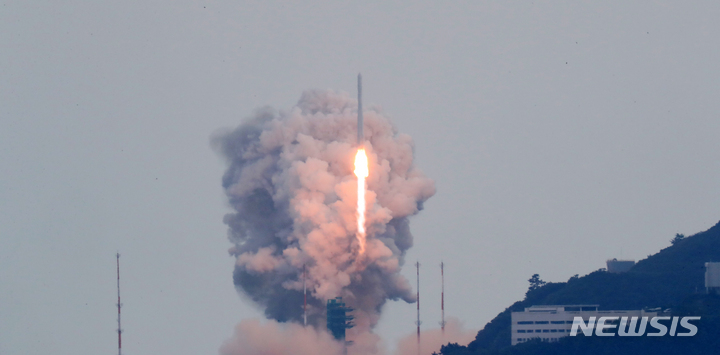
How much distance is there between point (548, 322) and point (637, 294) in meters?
24.5

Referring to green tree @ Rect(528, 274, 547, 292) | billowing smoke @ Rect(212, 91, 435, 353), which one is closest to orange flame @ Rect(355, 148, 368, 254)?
billowing smoke @ Rect(212, 91, 435, 353)

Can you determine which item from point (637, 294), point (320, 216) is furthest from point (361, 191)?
point (637, 294)

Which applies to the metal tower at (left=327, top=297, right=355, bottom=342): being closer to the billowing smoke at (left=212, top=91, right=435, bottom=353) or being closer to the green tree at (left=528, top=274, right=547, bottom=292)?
the billowing smoke at (left=212, top=91, right=435, bottom=353)

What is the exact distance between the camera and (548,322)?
13088 cm

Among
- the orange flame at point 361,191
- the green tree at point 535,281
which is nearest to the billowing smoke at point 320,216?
the orange flame at point 361,191

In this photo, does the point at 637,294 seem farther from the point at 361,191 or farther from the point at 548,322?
the point at 361,191

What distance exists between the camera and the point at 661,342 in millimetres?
121625

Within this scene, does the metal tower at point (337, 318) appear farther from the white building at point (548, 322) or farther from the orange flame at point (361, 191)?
the white building at point (548, 322)

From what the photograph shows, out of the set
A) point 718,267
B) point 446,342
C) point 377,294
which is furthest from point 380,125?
point 718,267

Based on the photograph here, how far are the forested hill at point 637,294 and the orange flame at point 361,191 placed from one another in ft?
63.3

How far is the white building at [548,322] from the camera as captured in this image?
130 m

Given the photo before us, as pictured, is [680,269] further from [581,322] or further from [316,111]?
[316,111]

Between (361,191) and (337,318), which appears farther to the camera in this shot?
(337,318)

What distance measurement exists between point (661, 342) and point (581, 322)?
8.16 metres
